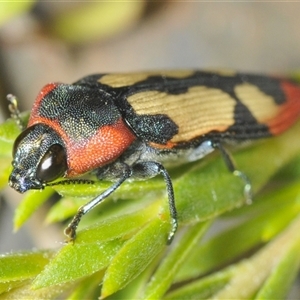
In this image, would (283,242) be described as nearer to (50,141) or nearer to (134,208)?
(134,208)

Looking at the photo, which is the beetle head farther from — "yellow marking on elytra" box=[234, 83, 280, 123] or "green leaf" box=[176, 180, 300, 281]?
"yellow marking on elytra" box=[234, 83, 280, 123]

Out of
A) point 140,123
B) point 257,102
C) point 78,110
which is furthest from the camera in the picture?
point 257,102

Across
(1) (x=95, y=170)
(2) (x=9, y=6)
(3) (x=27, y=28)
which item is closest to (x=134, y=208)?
(1) (x=95, y=170)

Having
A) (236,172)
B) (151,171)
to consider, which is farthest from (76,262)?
(236,172)

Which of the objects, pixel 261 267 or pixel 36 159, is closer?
pixel 36 159

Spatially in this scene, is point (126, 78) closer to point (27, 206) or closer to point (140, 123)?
point (140, 123)

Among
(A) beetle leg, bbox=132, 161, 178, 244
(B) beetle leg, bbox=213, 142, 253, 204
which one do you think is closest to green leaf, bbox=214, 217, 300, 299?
(B) beetle leg, bbox=213, 142, 253, 204
